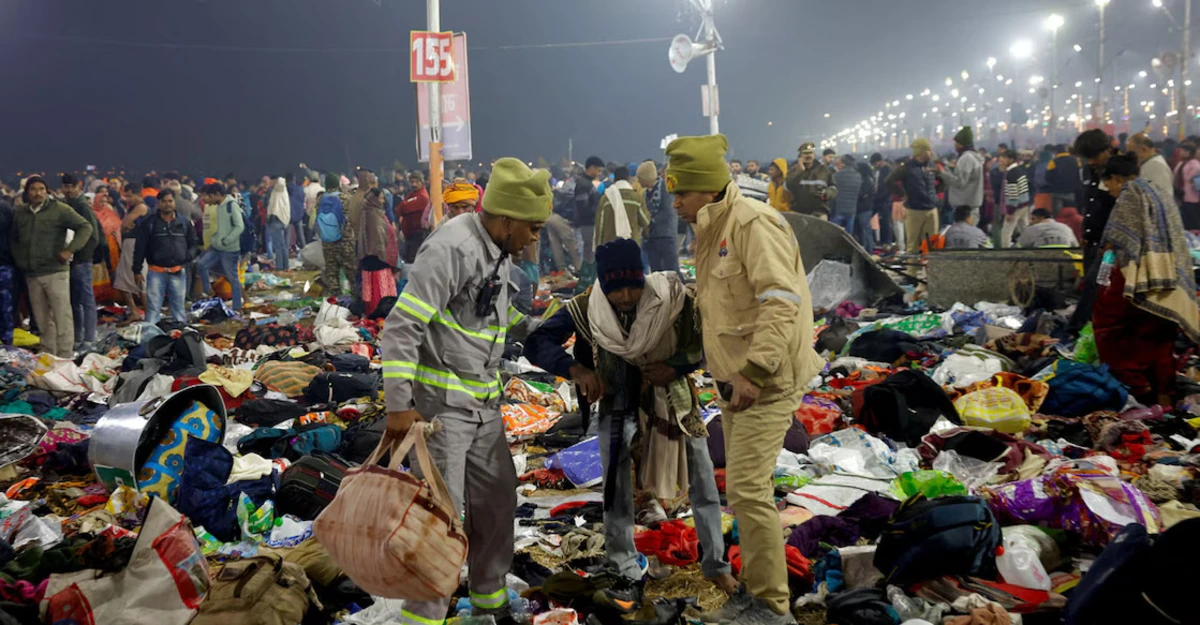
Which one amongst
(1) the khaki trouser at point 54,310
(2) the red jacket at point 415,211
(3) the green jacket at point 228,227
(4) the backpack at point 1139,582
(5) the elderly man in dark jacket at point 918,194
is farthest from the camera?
(2) the red jacket at point 415,211

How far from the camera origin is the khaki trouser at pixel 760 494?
12.7ft

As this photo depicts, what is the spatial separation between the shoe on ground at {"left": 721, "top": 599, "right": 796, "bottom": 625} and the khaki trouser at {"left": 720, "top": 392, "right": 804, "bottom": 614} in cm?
2

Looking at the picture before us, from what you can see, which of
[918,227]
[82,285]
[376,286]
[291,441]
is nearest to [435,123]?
[376,286]

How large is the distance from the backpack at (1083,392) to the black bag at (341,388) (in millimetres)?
5725

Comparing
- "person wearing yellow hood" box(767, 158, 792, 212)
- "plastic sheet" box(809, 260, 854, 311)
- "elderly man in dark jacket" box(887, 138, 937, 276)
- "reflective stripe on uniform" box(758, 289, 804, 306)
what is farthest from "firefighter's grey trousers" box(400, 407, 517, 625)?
"person wearing yellow hood" box(767, 158, 792, 212)

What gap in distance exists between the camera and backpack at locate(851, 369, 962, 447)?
688cm

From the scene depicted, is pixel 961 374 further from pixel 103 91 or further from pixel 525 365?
pixel 103 91

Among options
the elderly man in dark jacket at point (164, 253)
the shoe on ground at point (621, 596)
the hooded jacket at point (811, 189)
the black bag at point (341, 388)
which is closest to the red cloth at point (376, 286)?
the elderly man in dark jacket at point (164, 253)

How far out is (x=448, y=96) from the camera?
43.0 ft

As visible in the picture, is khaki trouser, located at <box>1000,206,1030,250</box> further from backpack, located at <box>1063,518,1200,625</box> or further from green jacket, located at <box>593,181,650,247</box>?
backpack, located at <box>1063,518,1200,625</box>

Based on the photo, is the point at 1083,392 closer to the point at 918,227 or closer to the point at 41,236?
the point at 918,227

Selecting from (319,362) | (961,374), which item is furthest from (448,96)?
(961,374)

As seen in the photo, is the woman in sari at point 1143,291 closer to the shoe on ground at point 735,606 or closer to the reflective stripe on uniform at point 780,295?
the reflective stripe on uniform at point 780,295

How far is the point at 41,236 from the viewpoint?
35.3ft
